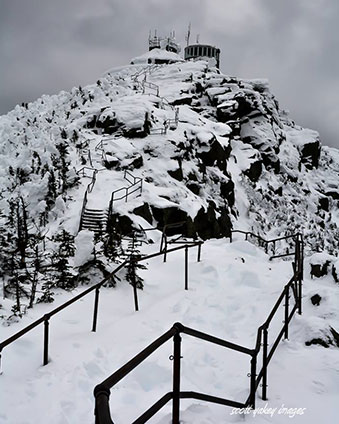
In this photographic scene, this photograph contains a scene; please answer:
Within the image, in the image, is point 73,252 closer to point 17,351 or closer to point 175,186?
point 17,351

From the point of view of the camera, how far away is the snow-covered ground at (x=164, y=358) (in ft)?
13.8

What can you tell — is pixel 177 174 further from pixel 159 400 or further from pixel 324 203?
pixel 324 203

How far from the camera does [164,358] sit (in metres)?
5.71

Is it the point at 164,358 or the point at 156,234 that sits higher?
the point at 156,234

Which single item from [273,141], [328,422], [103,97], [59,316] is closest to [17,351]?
[59,316]

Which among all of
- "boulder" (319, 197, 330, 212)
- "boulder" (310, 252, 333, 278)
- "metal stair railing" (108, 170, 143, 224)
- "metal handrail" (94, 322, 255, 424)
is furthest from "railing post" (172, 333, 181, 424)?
"boulder" (319, 197, 330, 212)

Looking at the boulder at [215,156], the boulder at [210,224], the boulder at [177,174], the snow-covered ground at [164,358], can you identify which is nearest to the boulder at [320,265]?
the snow-covered ground at [164,358]

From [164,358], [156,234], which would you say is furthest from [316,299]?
[156,234]

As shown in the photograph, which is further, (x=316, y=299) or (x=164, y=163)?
(x=164, y=163)

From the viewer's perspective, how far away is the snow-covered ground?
166 inches

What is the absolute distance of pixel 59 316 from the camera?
703 cm

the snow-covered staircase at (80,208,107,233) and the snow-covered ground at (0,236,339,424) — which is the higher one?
the snow-covered staircase at (80,208,107,233)

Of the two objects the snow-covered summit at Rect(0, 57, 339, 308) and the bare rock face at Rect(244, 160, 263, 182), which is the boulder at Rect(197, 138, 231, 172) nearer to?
the snow-covered summit at Rect(0, 57, 339, 308)

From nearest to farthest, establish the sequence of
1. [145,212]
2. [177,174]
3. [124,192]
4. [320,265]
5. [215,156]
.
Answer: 1. [320,265]
2. [145,212]
3. [124,192]
4. [177,174]
5. [215,156]
